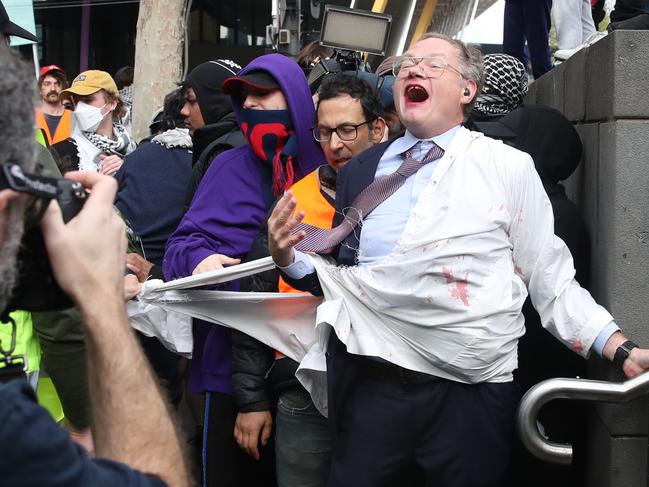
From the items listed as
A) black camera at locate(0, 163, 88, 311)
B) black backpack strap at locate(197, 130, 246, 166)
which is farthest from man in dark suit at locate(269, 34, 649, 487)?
black camera at locate(0, 163, 88, 311)

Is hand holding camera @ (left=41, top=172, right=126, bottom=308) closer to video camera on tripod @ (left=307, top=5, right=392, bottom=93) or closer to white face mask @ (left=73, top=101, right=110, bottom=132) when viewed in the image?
video camera on tripod @ (left=307, top=5, right=392, bottom=93)

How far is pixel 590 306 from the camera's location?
2.95 m

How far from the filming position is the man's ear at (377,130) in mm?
3778

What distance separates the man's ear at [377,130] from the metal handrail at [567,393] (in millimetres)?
1376

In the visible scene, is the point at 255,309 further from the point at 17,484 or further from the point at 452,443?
the point at 17,484

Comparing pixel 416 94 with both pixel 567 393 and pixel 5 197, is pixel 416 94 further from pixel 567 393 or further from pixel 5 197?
pixel 5 197

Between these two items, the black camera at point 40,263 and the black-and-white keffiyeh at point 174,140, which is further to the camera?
the black-and-white keffiyeh at point 174,140

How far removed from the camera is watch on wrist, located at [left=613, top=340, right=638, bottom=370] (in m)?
2.88

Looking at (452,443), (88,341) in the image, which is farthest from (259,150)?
(88,341)

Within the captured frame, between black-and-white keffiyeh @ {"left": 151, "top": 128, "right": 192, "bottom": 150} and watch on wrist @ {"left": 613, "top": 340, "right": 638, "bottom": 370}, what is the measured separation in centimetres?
260

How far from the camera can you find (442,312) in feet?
9.37

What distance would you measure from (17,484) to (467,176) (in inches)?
76.5

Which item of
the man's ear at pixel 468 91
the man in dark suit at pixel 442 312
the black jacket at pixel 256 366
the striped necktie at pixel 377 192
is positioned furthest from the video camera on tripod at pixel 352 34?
the man in dark suit at pixel 442 312

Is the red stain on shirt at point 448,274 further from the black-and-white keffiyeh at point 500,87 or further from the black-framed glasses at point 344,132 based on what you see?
the black-and-white keffiyeh at point 500,87
